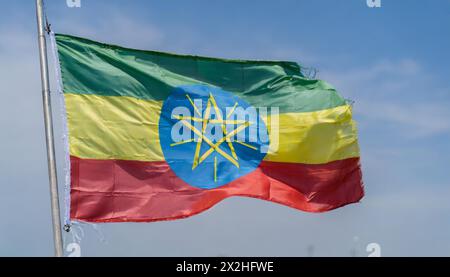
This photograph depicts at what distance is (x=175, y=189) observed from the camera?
1844cm

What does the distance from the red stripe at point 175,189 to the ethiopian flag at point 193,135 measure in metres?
0.02

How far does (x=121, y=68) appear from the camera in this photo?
61.1ft

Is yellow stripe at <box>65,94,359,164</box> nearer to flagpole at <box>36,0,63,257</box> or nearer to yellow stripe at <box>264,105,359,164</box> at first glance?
yellow stripe at <box>264,105,359,164</box>

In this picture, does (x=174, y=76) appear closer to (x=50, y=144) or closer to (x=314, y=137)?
(x=314, y=137)

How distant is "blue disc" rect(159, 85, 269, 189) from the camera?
61.4 feet

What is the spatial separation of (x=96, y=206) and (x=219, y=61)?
16.4ft

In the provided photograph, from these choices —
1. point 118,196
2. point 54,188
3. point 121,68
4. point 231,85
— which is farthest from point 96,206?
point 231,85

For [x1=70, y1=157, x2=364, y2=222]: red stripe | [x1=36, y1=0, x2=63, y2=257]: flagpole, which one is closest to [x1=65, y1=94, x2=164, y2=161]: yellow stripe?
[x1=70, y1=157, x2=364, y2=222]: red stripe

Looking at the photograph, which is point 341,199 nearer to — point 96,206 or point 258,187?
point 258,187

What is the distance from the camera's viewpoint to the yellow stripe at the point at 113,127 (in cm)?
1742

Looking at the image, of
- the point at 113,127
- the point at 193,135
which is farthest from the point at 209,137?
the point at 113,127

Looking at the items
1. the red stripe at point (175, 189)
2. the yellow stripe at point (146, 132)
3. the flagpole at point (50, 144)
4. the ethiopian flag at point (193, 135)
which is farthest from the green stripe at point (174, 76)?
the red stripe at point (175, 189)

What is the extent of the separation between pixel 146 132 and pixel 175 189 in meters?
1.51

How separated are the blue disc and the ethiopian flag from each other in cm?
2
